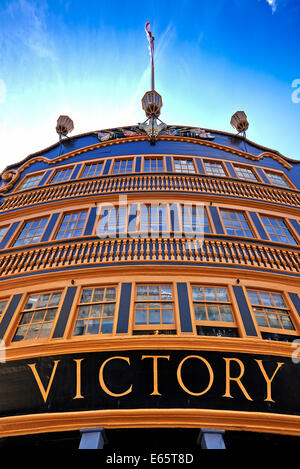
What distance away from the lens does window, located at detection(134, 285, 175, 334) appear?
7.60 m

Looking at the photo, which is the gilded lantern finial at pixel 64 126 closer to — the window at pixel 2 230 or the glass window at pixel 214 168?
the window at pixel 2 230

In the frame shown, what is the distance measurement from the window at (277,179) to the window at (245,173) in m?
1.05

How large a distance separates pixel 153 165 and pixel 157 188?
2738 millimetres

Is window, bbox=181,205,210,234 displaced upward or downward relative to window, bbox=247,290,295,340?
upward

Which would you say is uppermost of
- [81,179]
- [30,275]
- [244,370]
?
[81,179]

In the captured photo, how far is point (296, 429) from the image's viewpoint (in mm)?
5895

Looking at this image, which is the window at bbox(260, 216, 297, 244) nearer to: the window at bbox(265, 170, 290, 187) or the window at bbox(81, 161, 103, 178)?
the window at bbox(265, 170, 290, 187)

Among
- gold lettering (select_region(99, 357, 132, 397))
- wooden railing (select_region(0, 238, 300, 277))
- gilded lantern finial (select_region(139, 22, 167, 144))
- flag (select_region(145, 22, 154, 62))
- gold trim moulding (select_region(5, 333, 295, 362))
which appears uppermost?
flag (select_region(145, 22, 154, 62))

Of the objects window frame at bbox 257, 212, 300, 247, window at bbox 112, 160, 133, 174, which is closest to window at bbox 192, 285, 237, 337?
window frame at bbox 257, 212, 300, 247

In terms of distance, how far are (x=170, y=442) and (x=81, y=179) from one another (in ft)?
36.3


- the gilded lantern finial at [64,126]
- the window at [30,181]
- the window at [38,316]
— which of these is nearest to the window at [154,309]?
the window at [38,316]

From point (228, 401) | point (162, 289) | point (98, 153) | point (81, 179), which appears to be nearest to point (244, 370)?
point (228, 401)

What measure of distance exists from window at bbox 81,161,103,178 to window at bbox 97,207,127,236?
338 centimetres

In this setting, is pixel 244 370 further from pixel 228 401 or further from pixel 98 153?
pixel 98 153
